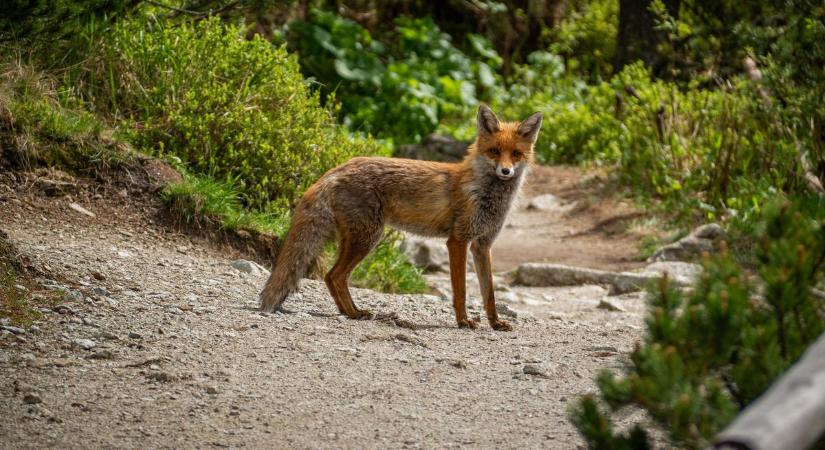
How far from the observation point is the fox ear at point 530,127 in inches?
302

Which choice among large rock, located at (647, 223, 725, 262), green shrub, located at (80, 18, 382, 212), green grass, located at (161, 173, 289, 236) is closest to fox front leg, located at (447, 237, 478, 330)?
green grass, located at (161, 173, 289, 236)

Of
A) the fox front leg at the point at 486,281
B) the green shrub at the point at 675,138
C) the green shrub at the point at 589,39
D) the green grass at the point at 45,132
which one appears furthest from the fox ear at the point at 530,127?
the green shrub at the point at 589,39

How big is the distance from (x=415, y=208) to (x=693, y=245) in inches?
199

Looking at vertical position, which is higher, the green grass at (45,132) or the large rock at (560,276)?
the green grass at (45,132)

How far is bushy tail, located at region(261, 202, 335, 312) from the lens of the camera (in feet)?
22.0

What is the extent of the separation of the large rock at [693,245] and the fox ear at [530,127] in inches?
166

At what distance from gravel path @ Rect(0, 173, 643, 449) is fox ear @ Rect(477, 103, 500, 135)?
1418mm

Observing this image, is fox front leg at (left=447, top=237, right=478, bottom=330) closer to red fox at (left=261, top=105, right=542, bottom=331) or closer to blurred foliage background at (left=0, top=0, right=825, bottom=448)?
red fox at (left=261, top=105, right=542, bottom=331)

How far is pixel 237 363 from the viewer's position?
5562mm

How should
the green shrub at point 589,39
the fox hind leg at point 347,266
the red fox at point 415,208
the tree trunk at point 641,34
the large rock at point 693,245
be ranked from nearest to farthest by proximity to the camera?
the red fox at point 415,208 < the fox hind leg at point 347,266 < the large rock at point 693,245 < the tree trunk at point 641,34 < the green shrub at point 589,39

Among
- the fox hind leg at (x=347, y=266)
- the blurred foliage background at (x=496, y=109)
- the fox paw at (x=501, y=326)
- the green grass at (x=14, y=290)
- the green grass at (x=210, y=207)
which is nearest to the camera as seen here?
the blurred foliage background at (x=496, y=109)

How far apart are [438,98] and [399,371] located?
1189 cm

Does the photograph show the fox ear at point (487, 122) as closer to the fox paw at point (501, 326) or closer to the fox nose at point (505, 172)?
the fox nose at point (505, 172)

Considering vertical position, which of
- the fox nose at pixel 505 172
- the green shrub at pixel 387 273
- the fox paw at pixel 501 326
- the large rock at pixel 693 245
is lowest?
the large rock at pixel 693 245
